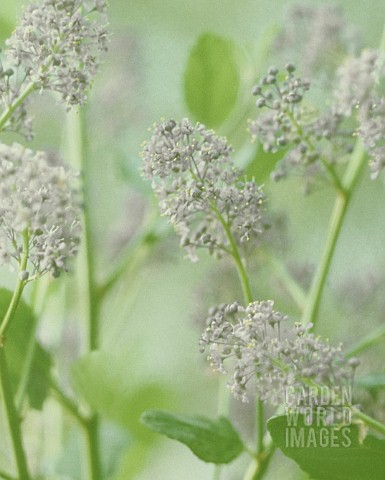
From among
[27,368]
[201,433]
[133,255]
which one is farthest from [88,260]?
[201,433]

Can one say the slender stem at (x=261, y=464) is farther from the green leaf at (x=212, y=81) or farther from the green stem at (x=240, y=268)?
the green leaf at (x=212, y=81)

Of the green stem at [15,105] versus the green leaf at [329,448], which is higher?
the green stem at [15,105]

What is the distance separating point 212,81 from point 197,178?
13.8 inches

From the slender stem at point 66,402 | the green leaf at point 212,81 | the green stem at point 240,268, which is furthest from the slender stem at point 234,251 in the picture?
the green leaf at point 212,81

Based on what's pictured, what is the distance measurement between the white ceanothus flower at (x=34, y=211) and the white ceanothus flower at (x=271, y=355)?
10cm

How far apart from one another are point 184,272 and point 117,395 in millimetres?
1451

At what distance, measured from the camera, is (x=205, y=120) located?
813mm

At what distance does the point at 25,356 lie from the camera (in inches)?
25.0

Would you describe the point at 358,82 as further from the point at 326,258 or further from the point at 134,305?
the point at 134,305

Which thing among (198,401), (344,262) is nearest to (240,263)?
(198,401)

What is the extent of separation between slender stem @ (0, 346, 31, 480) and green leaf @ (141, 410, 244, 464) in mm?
87

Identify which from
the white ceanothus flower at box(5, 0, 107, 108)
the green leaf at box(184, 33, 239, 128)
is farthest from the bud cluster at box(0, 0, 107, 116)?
the green leaf at box(184, 33, 239, 128)

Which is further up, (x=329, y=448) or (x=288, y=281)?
(x=288, y=281)

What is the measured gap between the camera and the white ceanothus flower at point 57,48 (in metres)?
0.47
